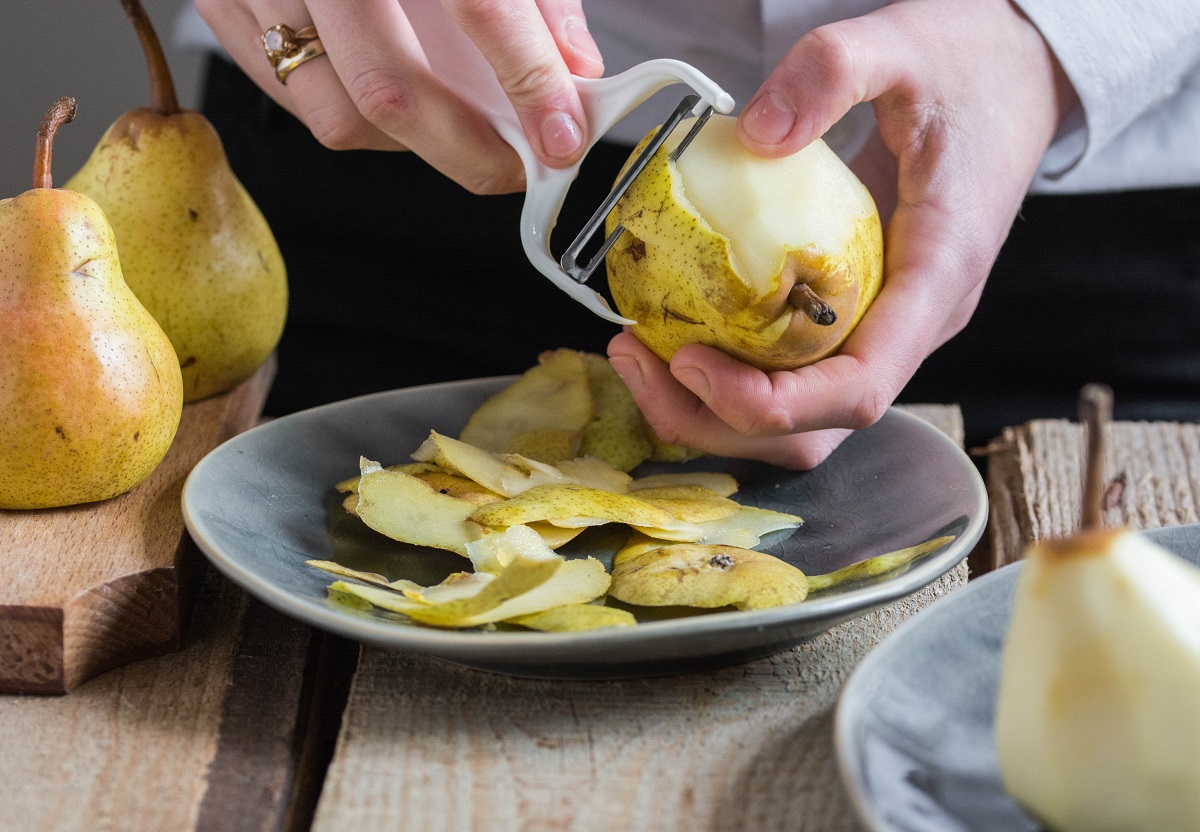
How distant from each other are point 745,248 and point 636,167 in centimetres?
9

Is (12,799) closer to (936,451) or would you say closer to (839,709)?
(839,709)

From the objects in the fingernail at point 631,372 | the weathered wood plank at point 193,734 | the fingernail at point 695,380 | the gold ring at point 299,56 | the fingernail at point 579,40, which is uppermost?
the fingernail at point 579,40

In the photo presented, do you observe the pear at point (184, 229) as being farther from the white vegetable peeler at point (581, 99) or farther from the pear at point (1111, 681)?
the pear at point (1111, 681)

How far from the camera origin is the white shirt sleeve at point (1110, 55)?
3.20 ft

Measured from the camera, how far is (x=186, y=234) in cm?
95

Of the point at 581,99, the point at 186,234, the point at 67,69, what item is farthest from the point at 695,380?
the point at 67,69

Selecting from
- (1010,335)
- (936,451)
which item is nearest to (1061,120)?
(1010,335)

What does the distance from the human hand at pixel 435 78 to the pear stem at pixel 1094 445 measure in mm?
421

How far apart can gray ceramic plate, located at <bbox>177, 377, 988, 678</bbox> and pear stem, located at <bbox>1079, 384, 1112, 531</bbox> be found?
0.16 meters

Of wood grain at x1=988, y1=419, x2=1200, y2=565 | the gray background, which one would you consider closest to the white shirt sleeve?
wood grain at x1=988, y1=419, x2=1200, y2=565

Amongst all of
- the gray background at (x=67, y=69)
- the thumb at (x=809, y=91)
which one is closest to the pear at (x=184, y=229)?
the thumb at (x=809, y=91)

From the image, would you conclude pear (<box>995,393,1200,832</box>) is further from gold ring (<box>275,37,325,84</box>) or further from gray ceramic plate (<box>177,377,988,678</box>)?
gold ring (<box>275,37,325,84</box>)

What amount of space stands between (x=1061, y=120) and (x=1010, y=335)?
0.30 meters

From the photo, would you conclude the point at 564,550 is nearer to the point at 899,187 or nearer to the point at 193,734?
the point at 193,734
